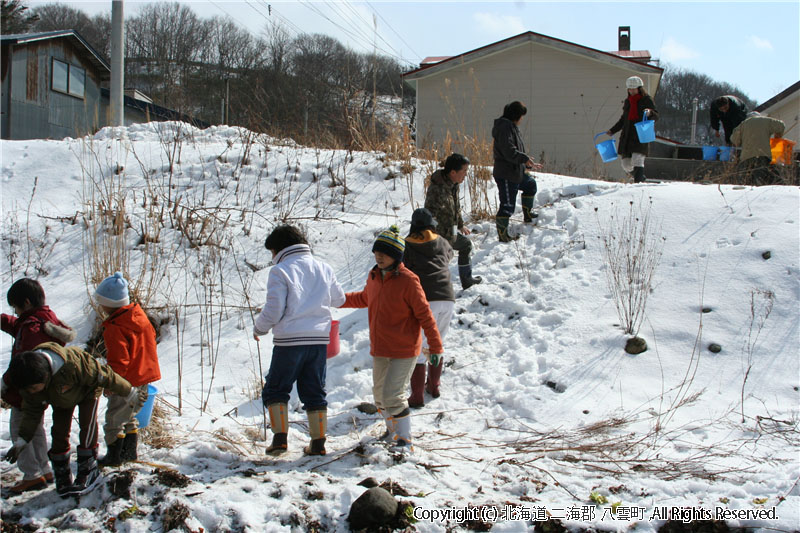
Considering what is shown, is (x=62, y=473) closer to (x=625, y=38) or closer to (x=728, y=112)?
(x=728, y=112)

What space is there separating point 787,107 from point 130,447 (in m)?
23.7

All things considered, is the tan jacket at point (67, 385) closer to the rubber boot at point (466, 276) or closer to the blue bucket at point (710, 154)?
the rubber boot at point (466, 276)

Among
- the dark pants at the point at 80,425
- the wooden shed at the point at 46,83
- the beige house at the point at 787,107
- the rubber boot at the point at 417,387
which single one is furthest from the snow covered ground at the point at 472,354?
the beige house at the point at 787,107

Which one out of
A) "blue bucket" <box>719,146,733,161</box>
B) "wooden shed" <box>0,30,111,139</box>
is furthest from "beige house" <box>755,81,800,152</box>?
"wooden shed" <box>0,30,111,139</box>

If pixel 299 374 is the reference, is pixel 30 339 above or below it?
above

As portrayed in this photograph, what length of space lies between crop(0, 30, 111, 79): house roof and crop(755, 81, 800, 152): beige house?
25620 mm

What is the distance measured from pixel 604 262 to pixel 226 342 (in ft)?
13.7

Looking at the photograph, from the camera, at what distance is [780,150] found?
8.52 m

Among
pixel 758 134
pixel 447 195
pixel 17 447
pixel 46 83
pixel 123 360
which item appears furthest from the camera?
pixel 46 83

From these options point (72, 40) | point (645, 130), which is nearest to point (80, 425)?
point (645, 130)

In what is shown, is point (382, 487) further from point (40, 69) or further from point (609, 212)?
point (40, 69)

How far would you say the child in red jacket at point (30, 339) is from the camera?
305 centimetres

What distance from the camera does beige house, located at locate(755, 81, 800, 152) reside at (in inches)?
730

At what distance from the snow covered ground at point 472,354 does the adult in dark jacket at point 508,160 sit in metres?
0.38
